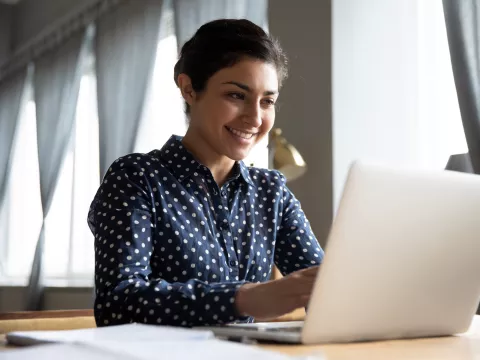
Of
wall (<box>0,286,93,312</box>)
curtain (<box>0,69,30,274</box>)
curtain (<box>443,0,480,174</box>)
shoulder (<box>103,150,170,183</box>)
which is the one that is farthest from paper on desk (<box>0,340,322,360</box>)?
curtain (<box>0,69,30,274</box>)

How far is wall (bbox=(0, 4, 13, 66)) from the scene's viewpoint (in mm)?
6461

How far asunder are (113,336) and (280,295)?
1.04 ft

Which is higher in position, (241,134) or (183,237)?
(241,134)

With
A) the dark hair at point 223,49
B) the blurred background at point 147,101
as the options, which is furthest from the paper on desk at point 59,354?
the blurred background at point 147,101

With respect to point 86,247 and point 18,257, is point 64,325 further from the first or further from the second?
point 18,257

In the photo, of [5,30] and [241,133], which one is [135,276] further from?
[5,30]

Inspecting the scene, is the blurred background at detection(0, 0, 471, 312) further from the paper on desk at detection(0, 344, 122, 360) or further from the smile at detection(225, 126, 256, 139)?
the paper on desk at detection(0, 344, 122, 360)

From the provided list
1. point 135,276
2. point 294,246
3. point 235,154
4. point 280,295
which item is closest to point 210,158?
point 235,154

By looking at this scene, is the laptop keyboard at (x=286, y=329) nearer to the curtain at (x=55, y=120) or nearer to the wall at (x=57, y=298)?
the wall at (x=57, y=298)

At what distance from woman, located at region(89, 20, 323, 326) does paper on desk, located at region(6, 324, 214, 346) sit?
1.17 feet

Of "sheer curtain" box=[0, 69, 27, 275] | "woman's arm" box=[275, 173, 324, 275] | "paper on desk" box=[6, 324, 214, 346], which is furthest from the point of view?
"sheer curtain" box=[0, 69, 27, 275]

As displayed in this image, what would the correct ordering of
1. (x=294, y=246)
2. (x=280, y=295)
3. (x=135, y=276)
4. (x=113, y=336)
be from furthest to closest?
(x=294, y=246) → (x=135, y=276) → (x=280, y=295) → (x=113, y=336)

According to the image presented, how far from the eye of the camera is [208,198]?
5.70ft

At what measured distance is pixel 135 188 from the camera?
160 cm
